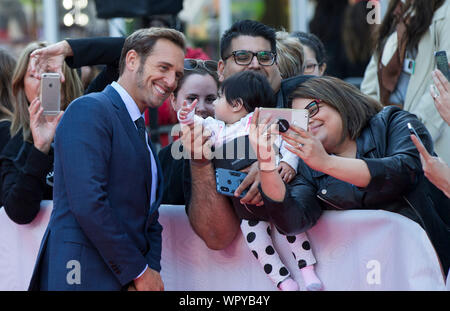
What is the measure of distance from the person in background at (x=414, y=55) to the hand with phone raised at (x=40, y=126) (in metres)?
2.35

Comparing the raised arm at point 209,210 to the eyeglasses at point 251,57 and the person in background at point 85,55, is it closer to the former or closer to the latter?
the eyeglasses at point 251,57

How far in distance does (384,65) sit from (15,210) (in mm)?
2836

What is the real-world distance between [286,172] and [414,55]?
1.88 m

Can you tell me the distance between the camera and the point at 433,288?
A: 2840mm

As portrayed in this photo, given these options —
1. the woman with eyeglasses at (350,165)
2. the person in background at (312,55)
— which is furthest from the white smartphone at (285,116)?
the person in background at (312,55)

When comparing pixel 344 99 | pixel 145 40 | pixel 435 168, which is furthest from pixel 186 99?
pixel 435 168

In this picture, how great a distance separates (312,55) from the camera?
16.2 ft

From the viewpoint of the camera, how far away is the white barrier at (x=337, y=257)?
9.50 ft

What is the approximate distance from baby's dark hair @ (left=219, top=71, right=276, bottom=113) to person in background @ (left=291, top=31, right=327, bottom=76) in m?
1.52

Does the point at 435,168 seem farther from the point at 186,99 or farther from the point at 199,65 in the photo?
the point at 199,65

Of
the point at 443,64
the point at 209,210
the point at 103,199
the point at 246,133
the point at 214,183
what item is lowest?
the point at 209,210

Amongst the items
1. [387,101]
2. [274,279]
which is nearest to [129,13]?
[387,101]

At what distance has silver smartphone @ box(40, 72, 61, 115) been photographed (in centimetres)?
338
